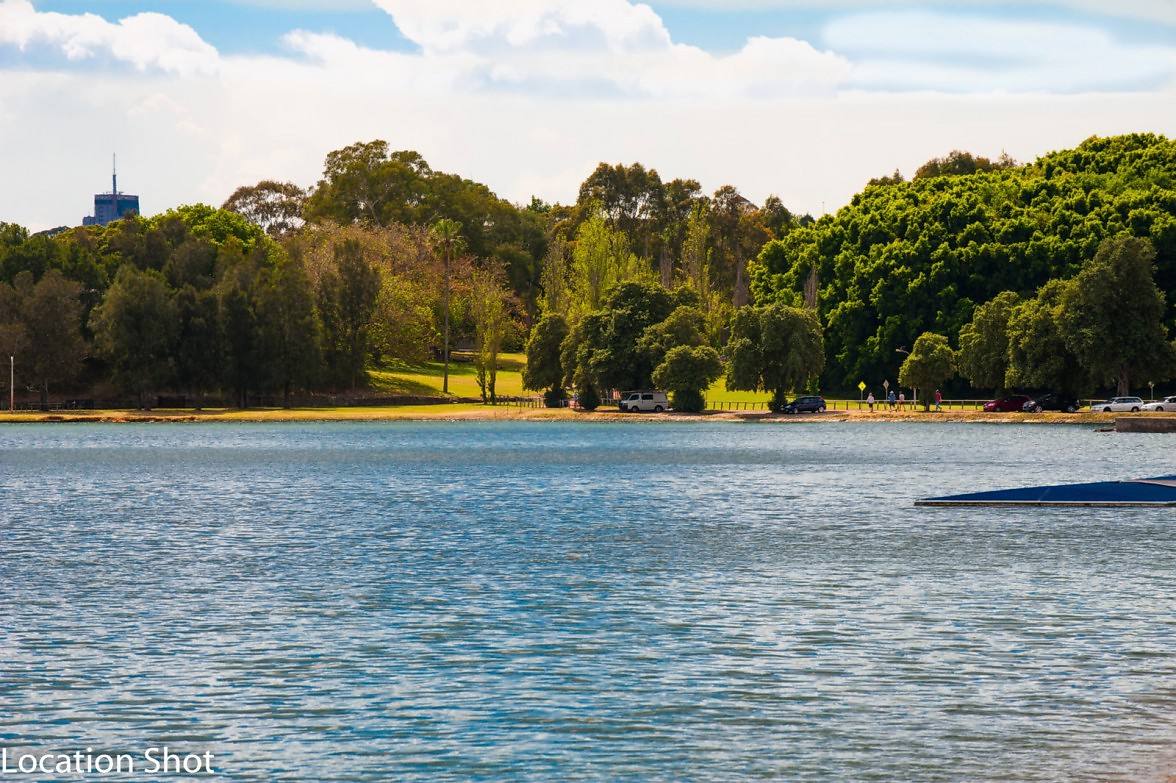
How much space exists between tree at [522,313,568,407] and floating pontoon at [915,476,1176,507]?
9210 centimetres

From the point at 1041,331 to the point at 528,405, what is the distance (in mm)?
52195

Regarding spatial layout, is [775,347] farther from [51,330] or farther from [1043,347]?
[51,330]

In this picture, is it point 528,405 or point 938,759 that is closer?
point 938,759

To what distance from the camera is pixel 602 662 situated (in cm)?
2438

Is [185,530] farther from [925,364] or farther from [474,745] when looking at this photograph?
[925,364]

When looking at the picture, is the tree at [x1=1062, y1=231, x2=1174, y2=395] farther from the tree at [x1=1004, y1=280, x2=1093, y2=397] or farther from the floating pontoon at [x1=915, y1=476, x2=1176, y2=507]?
the floating pontoon at [x1=915, y1=476, x2=1176, y2=507]

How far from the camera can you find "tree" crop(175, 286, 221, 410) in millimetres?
149000

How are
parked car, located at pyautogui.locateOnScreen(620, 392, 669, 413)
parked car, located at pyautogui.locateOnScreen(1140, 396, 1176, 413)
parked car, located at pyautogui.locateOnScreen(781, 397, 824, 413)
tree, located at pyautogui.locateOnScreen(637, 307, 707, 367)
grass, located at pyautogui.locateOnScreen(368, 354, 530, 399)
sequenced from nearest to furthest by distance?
1. parked car, located at pyautogui.locateOnScreen(1140, 396, 1176, 413)
2. tree, located at pyautogui.locateOnScreen(637, 307, 707, 367)
3. parked car, located at pyautogui.locateOnScreen(781, 397, 824, 413)
4. parked car, located at pyautogui.locateOnScreen(620, 392, 669, 413)
5. grass, located at pyautogui.locateOnScreen(368, 354, 530, 399)

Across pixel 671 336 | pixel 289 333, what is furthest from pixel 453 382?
pixel 671 336

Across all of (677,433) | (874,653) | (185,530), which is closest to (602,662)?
(874,653)

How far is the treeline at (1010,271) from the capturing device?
121 meters

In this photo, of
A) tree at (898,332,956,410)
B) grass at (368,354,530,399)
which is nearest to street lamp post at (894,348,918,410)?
tree at (898,332,956,410)

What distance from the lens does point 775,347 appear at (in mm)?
131250

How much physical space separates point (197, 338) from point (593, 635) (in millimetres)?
127298
